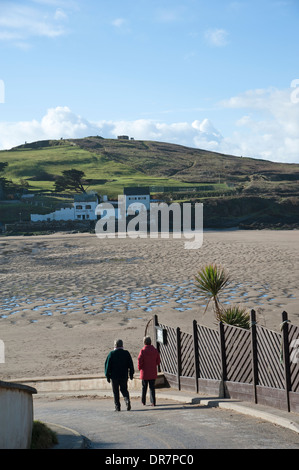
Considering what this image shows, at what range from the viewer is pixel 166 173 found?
156 metres

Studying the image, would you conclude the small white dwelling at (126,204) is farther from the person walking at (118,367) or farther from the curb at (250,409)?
the person walking at (118,367)

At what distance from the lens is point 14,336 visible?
2083 cm

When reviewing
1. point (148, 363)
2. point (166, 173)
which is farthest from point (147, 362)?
point (166, 173)

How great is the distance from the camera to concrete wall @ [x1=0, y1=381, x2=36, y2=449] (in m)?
6.94

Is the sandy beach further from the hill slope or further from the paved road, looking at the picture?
the hill slope

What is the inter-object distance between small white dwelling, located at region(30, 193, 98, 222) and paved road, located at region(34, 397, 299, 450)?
267 ft

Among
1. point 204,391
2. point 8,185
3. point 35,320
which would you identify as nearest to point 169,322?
point 35,320

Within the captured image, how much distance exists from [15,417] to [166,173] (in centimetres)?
14965

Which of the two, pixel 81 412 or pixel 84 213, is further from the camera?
pixel 84 213

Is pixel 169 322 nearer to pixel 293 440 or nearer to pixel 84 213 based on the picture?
pixel 293 440

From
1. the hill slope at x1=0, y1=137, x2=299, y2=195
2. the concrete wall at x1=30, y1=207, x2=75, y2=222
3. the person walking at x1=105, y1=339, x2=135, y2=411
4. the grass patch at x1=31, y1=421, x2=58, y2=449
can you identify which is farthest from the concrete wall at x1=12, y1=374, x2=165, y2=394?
the hill slope at x1=0, y1=137, x2=299, y2=195

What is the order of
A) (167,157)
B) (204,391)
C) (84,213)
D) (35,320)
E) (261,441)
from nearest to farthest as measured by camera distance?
1. (261,441)
2. (204,391)
3. (35,320)
4. (84,213)
5. (167,157)

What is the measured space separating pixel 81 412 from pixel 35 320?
1255cm

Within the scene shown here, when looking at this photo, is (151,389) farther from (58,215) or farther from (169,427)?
(58,215)
